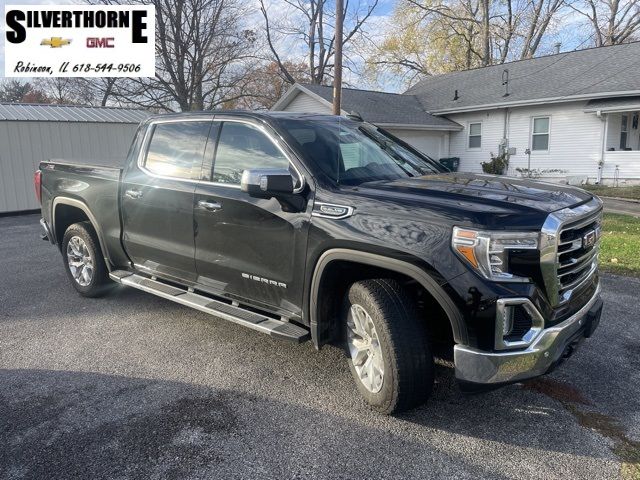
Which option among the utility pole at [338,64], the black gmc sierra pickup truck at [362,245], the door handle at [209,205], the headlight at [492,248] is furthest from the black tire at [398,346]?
the utility pole at [338,64]

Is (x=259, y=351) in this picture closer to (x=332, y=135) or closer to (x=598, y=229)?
(x=332, y=135)

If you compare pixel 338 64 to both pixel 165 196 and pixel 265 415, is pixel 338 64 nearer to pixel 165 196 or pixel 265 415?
pixel 165 196

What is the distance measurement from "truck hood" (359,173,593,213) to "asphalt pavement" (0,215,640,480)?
137 centimetres

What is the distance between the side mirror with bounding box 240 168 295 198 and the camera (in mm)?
3295

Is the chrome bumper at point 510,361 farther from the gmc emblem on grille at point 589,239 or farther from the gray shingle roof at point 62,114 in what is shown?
the gray shingle roof at point 62,114

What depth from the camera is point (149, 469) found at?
9.07 feet

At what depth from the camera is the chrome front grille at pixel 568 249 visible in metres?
2.80

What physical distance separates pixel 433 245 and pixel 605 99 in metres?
18.8

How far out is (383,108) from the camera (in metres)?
23.0

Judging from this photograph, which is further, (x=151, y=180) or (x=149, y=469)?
(x=151, y=180)

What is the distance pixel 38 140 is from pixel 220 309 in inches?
505

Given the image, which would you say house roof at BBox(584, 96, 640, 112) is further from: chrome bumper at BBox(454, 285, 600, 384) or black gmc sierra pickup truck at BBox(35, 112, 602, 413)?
chrome bumper at BBox(454, 285, 600, 384)

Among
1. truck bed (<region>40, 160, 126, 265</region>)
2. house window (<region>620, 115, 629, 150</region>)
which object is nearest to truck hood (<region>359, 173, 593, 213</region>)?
truck bed (<region>40, 160, 126, 265</region>)

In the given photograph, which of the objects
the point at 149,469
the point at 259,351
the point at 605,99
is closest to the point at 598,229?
the point at 259,351
